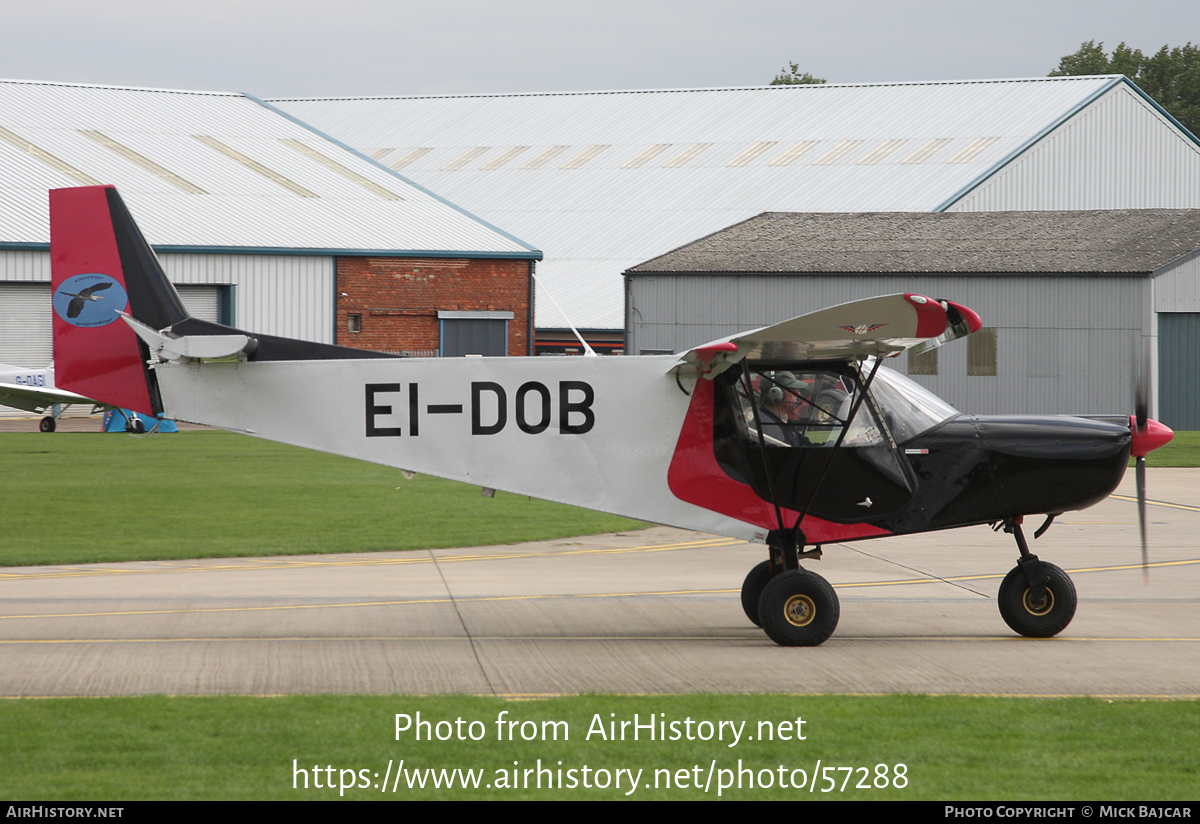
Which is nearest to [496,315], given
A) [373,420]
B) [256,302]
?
[256,302]

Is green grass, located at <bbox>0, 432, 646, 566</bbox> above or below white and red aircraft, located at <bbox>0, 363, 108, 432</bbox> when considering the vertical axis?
below

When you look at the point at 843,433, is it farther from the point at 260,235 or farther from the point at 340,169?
the point at 340,169

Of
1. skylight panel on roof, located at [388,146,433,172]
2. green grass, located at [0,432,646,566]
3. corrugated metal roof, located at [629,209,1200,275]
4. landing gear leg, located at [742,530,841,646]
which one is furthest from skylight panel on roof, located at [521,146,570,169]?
landing gear leg, located at [742,530,841,646]

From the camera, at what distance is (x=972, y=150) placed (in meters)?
50.8

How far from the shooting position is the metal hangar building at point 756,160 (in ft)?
161

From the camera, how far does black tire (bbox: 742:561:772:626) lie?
10.9 metres

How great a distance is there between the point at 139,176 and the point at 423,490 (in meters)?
25.2

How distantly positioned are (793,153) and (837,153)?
73.2 inches

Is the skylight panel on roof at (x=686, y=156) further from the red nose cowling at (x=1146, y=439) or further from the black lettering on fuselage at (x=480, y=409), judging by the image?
the red nose cowling at (x=1146, y=439)

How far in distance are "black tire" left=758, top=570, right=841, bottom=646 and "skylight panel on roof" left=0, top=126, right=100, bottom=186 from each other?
3566cm

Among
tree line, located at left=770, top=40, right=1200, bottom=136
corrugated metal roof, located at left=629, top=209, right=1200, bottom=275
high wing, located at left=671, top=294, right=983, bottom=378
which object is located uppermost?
tree line, located at left=770, top=40, right=1200, bottom=136

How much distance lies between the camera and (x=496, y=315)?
44.1 m

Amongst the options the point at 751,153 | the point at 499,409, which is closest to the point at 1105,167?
the point at 751,153

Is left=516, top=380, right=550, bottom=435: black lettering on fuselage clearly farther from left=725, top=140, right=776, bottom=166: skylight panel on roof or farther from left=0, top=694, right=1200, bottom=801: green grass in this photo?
left=725, top=140, right=776, bottom=166: skylight panel on roof
